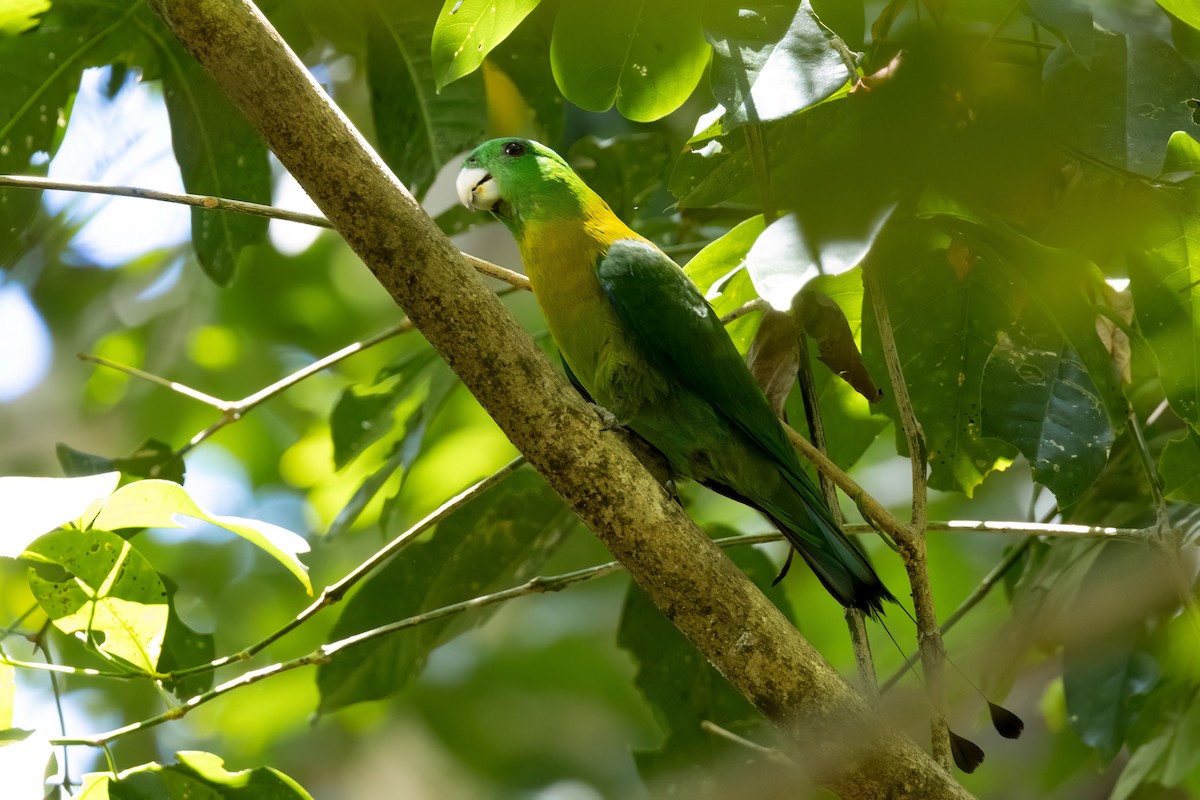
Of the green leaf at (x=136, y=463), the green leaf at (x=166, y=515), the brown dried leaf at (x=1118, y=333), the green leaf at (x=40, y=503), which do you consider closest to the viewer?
the green leaf at (x=40, y=503)

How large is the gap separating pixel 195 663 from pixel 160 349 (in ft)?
8.72

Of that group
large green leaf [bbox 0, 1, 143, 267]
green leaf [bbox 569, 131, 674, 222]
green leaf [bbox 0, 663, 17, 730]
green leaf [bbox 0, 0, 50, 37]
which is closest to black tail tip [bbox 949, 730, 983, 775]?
green leaf [bbox 0, 663, 17, 730]

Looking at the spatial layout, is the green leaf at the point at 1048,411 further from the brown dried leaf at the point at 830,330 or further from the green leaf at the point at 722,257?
the green leaf at the point at 722,257

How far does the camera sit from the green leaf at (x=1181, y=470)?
6.63 feet

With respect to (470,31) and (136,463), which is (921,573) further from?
(136,463)

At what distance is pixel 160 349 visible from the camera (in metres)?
4.59

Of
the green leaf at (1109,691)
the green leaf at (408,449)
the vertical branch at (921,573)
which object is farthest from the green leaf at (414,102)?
the green leaf at (1109,691)

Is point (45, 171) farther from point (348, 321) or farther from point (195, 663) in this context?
point (348, 321)

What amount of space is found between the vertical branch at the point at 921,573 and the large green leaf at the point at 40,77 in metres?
1.81

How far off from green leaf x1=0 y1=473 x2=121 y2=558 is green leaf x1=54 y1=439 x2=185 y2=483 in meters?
0.82

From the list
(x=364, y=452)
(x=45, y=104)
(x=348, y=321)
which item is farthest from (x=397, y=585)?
(x=348, y=321)

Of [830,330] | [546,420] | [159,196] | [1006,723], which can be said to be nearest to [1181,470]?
[1006,723]

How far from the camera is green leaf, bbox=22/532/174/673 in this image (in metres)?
1.64

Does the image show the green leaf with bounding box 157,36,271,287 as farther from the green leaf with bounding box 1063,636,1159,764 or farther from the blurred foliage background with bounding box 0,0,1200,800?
the green leaf with bounding box 1063,636,1159,764
